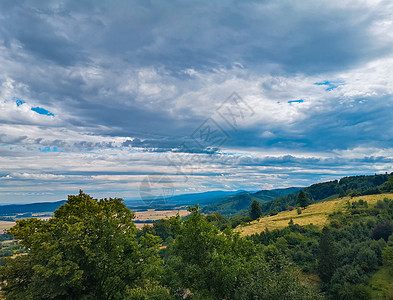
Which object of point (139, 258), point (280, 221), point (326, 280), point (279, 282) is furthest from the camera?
point (280, 221)

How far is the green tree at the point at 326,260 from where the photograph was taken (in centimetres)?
6028

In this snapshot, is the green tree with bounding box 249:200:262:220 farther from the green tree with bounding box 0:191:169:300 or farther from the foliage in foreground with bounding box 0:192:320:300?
the green tree with bounding box 0:191:169:300

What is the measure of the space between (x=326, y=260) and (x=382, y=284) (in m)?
12.0

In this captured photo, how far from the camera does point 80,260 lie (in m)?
21.3

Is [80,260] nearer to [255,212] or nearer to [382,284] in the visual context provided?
[382,284]

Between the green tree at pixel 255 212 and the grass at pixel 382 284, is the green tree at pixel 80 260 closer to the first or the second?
the grass at pixel 382 284

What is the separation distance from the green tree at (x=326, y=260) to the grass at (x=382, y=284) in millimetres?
8446

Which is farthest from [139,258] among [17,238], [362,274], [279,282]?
[362,274]

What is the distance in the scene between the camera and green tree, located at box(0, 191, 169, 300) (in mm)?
18875

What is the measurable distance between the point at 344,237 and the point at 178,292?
8035cm

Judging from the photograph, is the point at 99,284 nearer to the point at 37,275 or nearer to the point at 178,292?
the point at 37,275

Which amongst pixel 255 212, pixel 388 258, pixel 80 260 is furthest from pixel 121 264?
pixel 255 212

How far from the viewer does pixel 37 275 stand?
18844 millimetres

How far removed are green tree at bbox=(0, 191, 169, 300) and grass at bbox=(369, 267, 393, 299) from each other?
49.3m
